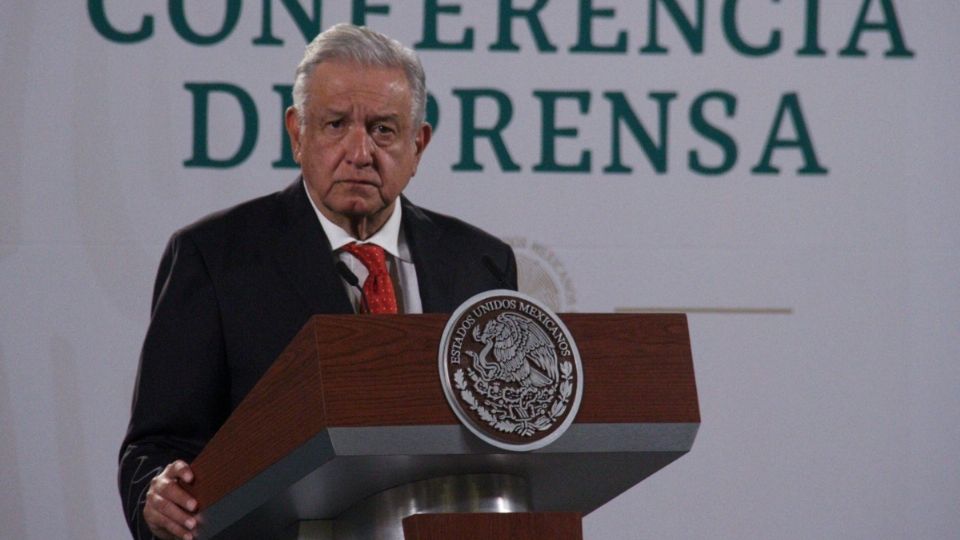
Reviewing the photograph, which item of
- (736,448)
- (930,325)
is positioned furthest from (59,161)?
(930,325)

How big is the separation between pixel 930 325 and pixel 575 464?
2.24 metres

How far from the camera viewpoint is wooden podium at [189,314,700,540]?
135 cm

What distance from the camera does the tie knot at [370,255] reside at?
209 centimetres

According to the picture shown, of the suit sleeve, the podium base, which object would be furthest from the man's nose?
the podium base

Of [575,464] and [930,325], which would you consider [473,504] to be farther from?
[930,325]

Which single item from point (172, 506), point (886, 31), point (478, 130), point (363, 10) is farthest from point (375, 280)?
point (886, 31)

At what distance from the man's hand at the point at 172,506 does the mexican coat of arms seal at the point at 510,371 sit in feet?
1.32

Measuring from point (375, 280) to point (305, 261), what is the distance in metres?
0.10

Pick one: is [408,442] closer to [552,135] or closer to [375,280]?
[375,280]

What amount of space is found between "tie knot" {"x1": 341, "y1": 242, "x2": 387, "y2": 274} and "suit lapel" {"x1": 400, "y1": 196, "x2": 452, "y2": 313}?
0.06 m

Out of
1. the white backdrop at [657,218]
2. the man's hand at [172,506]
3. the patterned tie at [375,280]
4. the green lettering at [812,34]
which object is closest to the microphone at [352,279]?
the patterned tie at [375,280]

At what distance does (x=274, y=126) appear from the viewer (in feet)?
11.4

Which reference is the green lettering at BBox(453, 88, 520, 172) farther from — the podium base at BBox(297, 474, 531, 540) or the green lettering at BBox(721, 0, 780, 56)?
the podium base at BBox(297, 474, 531, 540)

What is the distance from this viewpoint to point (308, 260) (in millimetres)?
2035
